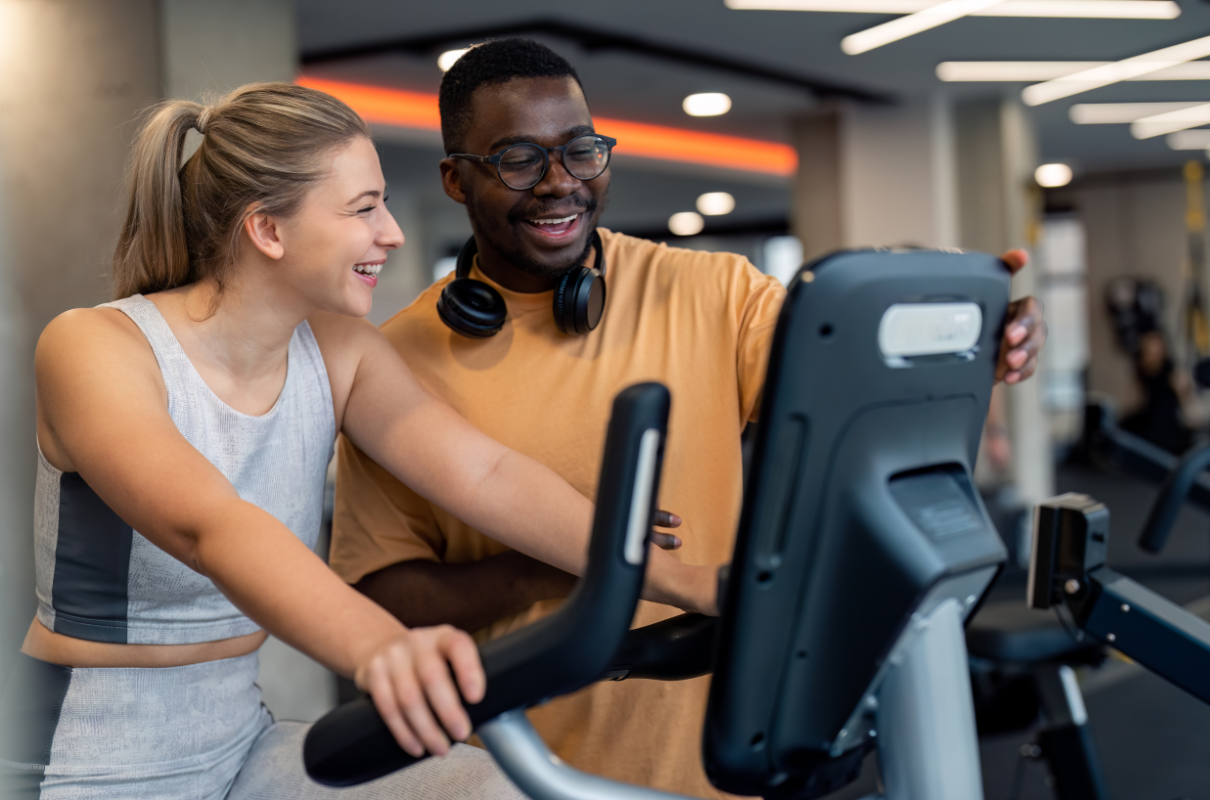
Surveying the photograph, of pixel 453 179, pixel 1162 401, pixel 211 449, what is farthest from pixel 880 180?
pixel 211 449

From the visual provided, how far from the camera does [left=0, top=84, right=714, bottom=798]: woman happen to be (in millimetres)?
913

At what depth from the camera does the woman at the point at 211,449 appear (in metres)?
0.91

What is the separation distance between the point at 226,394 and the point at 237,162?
24 centimetres

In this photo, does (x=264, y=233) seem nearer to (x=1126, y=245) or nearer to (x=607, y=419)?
(x=607, y=419)

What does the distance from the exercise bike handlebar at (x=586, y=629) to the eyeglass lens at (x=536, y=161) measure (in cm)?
71

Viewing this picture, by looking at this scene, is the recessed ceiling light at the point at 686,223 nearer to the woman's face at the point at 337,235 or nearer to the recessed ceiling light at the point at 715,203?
the recessed ceiling light at the point at 715,203

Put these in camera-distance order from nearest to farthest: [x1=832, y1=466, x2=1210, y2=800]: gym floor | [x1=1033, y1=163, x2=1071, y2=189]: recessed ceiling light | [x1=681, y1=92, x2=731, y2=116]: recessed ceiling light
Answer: [x1=832, y1=466, x2=1210, y2=800]: gym floor
[x1=681, y1=92, x2=731, y2=116]: recessed ceiling light
[x1=1033, y1=163, x2=1071, y2=189]: recessed ceiling light

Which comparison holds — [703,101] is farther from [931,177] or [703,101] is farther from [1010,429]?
[1010,429]

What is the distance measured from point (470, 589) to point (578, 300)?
37cm

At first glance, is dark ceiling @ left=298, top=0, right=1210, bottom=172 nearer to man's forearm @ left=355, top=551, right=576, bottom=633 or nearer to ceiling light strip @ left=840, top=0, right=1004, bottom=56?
ceiling light strip @ left=840, top=0, right=1004, bottom=56

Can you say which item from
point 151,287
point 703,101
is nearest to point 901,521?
point 151,287

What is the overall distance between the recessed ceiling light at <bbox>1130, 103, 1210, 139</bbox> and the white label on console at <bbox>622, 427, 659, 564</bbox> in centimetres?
767

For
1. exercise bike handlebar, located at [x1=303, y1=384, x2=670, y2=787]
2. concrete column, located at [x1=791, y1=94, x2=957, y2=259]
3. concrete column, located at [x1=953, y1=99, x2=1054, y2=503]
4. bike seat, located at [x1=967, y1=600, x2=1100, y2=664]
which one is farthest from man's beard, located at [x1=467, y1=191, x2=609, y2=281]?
concrete column, located at [x1=953, y1=99, x2=1054, y2=503]

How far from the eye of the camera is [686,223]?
12898 millimetres
